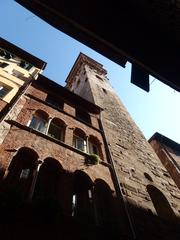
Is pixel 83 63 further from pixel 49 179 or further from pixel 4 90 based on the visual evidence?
pixel 49 179

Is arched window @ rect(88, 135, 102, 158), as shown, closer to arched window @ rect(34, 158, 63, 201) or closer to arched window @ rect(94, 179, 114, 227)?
arched window @ rect(94, 179, 114, 227)

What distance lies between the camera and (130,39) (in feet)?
7.18

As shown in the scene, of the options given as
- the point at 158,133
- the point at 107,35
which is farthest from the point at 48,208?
the point at 158,133

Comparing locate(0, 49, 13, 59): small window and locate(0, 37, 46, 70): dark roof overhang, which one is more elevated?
locate(0, 37, 46, 70): dark roof overhang

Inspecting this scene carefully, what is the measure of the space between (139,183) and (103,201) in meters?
2.13

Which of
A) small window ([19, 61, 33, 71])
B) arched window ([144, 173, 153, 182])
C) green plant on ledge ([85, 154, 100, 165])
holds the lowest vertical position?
green plant on ledge ([85, 154, 100, 165])

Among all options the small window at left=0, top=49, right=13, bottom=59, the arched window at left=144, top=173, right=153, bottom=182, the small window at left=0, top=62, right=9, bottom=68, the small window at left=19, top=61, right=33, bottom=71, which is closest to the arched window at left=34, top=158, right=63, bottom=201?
the arched window at left=144, top=173, right=153, bottom=182

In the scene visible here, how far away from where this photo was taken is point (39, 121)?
368 inches

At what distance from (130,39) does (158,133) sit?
16.4 meters

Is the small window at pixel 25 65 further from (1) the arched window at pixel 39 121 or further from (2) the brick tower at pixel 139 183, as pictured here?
(1) the arched window at pixel 39 121

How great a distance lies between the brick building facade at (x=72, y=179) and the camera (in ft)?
16.5

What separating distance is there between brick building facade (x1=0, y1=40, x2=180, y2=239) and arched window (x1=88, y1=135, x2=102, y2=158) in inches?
2.0

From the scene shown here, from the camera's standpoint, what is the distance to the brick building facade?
502 centimetres

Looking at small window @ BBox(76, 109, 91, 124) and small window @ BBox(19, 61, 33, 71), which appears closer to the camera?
small window @ BBox(76, 109, 91, 124)
